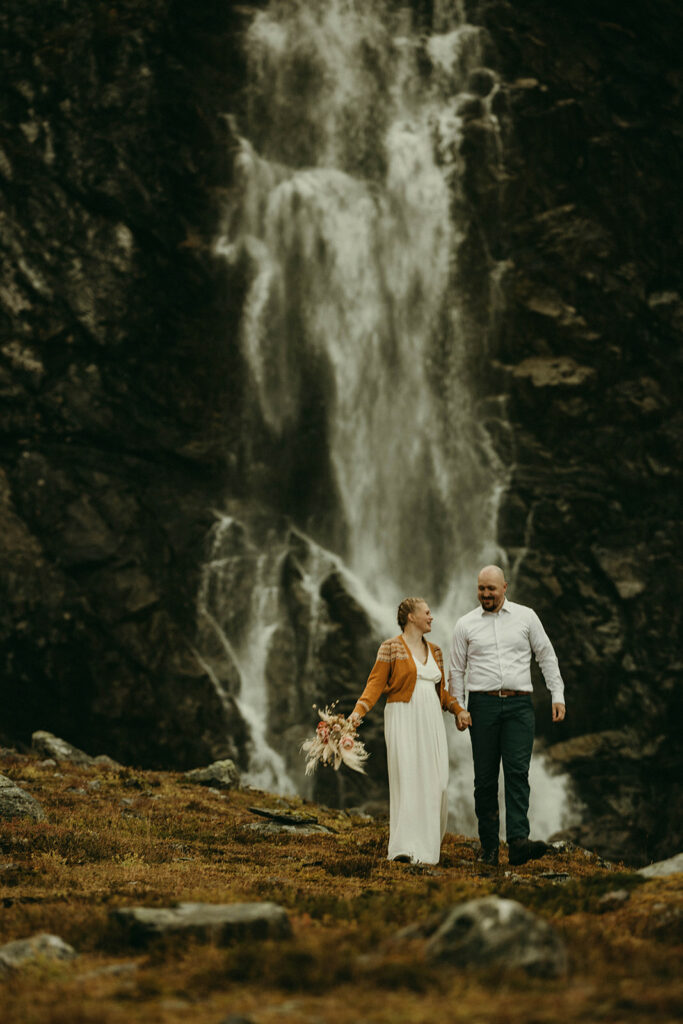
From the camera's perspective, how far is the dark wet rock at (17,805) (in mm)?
14148

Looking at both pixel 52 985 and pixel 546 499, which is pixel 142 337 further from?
pixel 52 985

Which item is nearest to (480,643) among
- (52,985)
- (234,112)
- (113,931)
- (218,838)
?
(218,838)

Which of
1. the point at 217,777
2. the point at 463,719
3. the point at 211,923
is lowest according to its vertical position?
the point at 211,923

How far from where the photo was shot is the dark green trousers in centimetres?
1183

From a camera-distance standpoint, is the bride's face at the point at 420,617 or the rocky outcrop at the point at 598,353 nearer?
the bride's face at the point at 420,617

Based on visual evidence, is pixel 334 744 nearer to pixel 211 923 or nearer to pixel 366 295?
pixel 211 923

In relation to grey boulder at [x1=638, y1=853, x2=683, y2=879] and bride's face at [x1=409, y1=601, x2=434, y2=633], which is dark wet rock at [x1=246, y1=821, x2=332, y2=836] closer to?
bride's face at [x1=409, y1=601, x2=434, y2=633]

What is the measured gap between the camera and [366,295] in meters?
37.2

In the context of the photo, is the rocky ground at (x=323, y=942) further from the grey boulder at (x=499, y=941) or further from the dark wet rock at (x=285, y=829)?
the dark wet rock at (x=285, y=829)

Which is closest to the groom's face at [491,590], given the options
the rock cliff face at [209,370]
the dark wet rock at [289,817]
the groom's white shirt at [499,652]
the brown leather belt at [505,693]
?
the groom's white shirt at [499,652]

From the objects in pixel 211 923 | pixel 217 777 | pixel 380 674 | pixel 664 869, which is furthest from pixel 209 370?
pixel 211 923

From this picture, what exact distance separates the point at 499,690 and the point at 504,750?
→ 0.68 meters

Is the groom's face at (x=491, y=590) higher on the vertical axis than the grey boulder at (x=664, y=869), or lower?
higher

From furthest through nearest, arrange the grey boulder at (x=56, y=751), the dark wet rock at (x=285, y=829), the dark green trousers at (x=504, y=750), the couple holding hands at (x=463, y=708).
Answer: the grey boulder at (x=56, y=751), the dark wet rock at (x=285, y=829), the couple holding hands at (x=463, y=708), the dark green trousers at (x=504, y=750)
